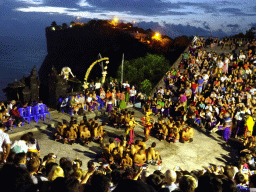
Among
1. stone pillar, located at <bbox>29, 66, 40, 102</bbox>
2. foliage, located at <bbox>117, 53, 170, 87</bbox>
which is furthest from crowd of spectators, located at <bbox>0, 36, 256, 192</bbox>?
foliage, located at <bbox>117, 53, 170, 87</bbox>

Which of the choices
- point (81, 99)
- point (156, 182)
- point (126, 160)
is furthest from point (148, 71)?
point (156, 182)

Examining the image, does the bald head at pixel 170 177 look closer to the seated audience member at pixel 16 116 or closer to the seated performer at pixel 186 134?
the seated performer at pixel 186 134

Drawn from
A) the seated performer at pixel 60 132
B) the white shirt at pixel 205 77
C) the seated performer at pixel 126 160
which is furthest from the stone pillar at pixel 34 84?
the white shirt at pixel 205 77

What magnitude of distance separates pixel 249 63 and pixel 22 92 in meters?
16.7

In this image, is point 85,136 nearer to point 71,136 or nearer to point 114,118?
point 71,136

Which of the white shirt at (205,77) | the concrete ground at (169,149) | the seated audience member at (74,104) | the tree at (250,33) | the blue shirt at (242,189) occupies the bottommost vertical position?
the concrete ground at (169,149)

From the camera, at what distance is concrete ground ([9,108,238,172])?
10.6 meters

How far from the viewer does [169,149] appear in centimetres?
1169

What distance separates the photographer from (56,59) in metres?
63.0

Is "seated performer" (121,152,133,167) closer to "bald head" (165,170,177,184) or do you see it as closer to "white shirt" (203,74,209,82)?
"bald head" (165,170,177,184)

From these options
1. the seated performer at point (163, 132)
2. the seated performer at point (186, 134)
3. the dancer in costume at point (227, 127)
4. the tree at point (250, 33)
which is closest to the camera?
the seated performer at point (186, 134)

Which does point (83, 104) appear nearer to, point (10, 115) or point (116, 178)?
point (10, 115)

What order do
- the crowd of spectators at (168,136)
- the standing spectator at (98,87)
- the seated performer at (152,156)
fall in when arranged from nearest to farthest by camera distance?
the crowd of spectators at (168,136) → the seated performer at (152,156) → the standing spectator at (98,87)

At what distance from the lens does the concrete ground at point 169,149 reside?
1055 centimetres
